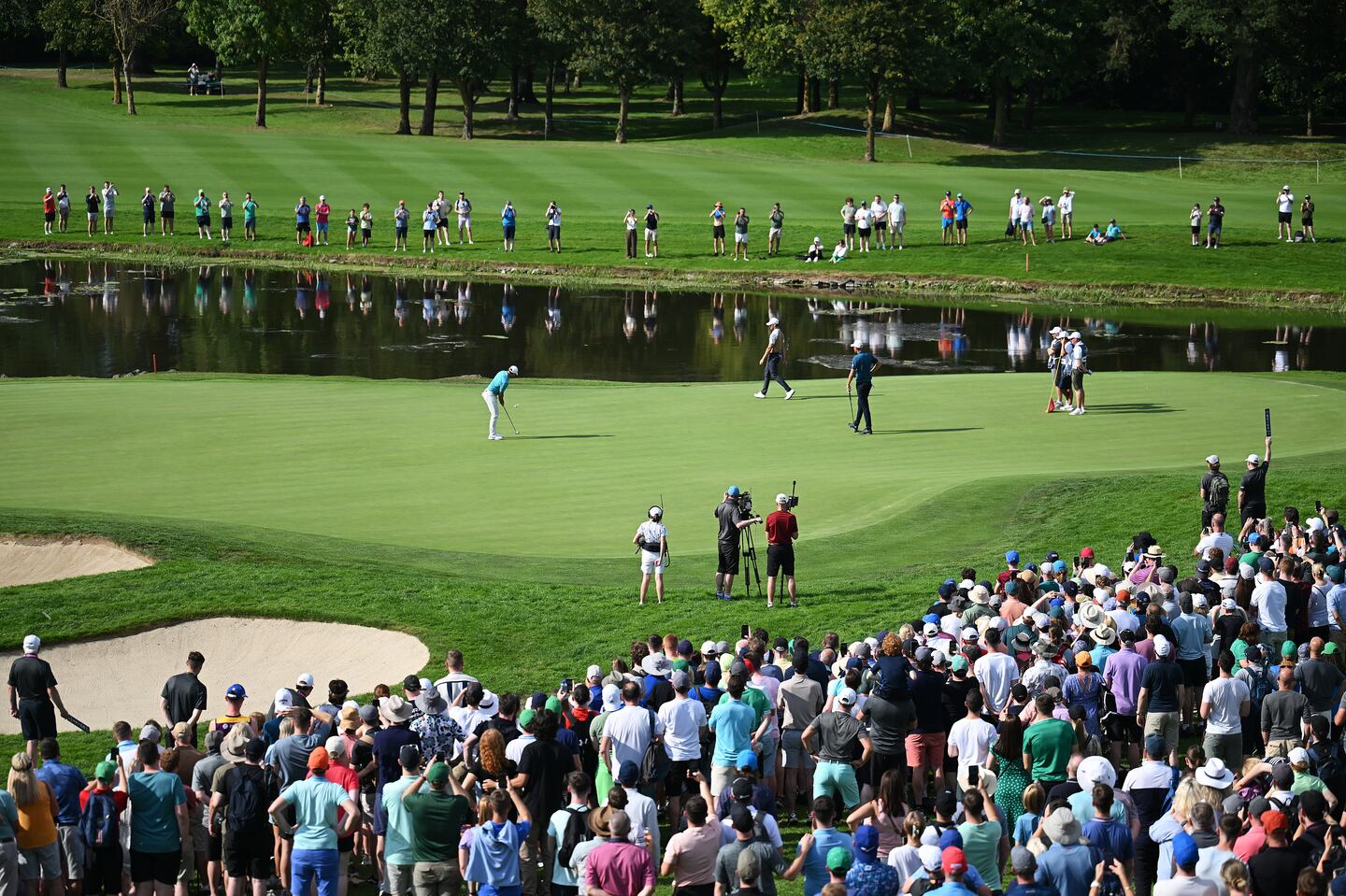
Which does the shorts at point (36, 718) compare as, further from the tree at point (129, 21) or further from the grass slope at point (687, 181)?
the tree at point (129, 21)

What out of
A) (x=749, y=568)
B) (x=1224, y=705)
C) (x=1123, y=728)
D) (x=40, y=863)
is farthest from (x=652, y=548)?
(x=40, y=863)

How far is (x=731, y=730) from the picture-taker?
13133 millimetres

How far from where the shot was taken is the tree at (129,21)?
94.5m

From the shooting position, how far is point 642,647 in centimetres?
1477

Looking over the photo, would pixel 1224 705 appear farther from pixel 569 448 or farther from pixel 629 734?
pixel 569 448

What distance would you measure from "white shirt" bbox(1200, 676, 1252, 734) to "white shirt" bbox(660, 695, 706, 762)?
4.72m

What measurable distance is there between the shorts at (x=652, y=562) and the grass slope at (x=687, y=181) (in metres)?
42.3

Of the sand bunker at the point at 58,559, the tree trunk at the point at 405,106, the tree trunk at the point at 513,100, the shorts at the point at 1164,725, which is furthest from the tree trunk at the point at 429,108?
the shorts at the point at 1164,725

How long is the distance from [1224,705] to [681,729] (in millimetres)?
5013

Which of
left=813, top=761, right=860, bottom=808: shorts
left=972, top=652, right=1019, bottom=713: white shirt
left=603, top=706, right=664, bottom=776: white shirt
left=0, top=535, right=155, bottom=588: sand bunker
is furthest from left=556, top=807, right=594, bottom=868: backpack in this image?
left=0, top=535, right=155, bottom=588: sand bunker

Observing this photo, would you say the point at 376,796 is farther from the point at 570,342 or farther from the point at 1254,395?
the point at 570,342

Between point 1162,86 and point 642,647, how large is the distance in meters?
108

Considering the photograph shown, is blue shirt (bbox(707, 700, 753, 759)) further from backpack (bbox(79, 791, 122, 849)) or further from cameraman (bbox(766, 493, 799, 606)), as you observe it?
cameraman (bbox(766, 493, 799, 606))

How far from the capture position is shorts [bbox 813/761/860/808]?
13.2 metres
